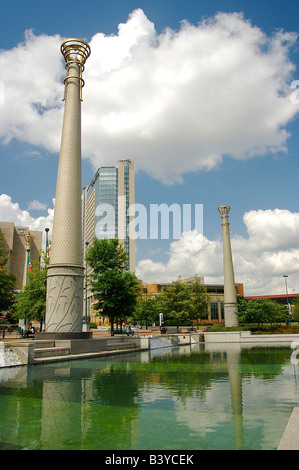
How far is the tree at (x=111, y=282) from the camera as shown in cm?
3189

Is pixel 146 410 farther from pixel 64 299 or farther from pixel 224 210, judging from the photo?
pixel 224 210

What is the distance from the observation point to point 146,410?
773 centimetres

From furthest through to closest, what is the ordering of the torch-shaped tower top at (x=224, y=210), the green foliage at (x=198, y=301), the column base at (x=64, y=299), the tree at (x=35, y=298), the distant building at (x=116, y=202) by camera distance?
the distant building at (x=116, y=202) < the green foliage at (x=198, y=301) < the torch-shaped tower top at (x=224, y=210) < the tree at (x=35, y=298) < the column base at (x=64, y=299)

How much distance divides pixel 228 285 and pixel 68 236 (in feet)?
94.4

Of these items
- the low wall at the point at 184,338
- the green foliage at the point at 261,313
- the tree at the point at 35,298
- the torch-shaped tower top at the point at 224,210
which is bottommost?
the low wall at the point at 184,338

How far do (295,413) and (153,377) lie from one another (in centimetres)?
749

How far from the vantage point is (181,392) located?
32.1 ft

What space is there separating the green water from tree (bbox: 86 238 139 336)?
1827 centimetres

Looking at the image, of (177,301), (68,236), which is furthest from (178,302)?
(68,236)

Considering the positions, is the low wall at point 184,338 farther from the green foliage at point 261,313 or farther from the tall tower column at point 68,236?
the tall tower column at point 68,236

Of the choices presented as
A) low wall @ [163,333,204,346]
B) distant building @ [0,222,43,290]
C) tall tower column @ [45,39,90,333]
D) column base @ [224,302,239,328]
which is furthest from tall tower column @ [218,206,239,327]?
distant building @ [0,222,43,290]

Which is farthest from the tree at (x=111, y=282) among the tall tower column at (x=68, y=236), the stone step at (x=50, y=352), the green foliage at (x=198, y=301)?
the green foliage at (x=198, y=301)

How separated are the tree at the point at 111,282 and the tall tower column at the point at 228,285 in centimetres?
1685
